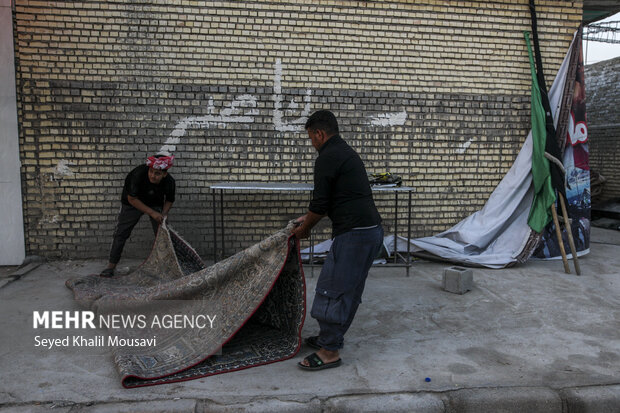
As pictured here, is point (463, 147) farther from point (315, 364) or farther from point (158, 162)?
point (315, 364)

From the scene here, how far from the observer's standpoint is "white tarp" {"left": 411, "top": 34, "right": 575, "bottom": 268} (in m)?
6.79

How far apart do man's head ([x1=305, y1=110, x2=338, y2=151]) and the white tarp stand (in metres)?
3.82

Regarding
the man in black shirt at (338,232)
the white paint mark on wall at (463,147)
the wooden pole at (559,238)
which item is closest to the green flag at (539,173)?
the wooden pole at (559,238)

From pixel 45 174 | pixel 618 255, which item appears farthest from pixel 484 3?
pixel 45 174

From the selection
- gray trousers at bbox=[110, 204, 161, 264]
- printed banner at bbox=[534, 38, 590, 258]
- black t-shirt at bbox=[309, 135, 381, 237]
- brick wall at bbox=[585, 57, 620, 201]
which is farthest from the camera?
brick wall at bbox=[585, 57, 620, 201]

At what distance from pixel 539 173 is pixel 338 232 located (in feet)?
14.4

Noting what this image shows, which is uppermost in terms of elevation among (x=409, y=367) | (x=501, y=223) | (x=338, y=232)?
(x=338, y=232)

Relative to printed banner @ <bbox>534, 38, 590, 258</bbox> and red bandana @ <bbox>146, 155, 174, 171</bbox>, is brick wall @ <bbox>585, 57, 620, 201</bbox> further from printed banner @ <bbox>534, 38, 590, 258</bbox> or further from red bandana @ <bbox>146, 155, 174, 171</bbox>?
red bandana @ <bbox>146, 155, 174, 171</bbox>

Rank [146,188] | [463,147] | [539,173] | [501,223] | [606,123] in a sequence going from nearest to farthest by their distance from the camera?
1. [146,188]
2. [539,173]
3. [501,223]
4. [463,147]
5. [606,123]

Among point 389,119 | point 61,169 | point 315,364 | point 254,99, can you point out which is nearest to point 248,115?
point 254,99

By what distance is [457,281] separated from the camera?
17.4 feet

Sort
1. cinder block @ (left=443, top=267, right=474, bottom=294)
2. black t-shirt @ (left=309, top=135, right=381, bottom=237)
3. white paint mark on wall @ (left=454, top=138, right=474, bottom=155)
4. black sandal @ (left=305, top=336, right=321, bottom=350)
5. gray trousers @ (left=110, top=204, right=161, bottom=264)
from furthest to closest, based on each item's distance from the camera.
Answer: white paint mark on wall @ (left=454, top=138, right=474, bottom=155) < gray trousers @ (left=110, top=204, right=161, bottom=264) < cinder block @ (left=443, top=267, right=474, bottom=294) < black sandal @ (left=305, top=336, right=321, bottom=350) < black t-shirt @ (left=309, top=135, right=381, bottom=237)

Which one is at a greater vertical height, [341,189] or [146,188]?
[341,189]

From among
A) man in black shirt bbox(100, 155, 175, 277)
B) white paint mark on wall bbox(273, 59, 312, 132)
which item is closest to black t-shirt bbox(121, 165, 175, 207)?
man in black shirt bbox(100, 155, 175, 277)
